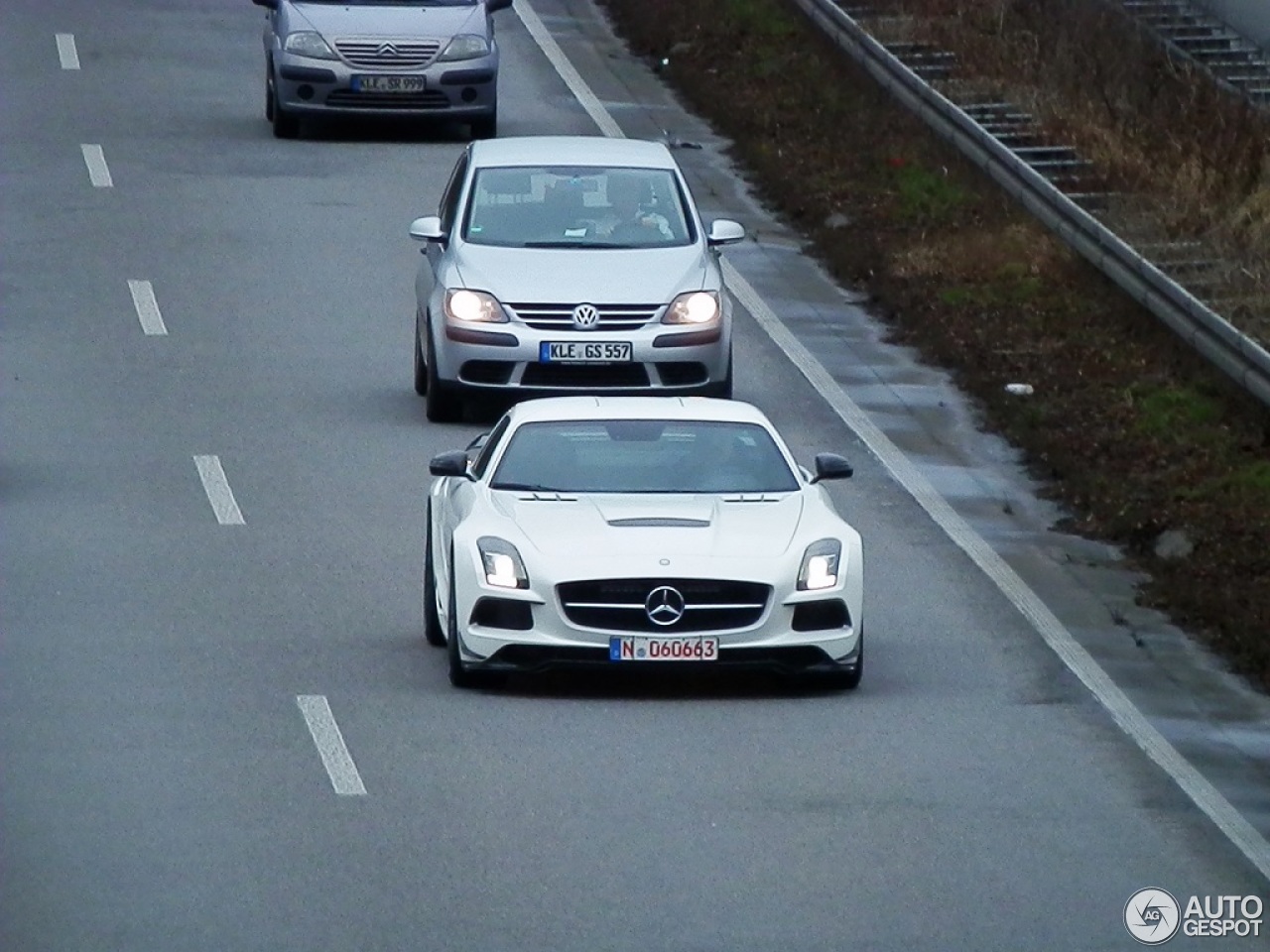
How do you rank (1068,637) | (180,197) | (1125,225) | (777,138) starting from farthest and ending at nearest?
(777,138)
(180,197)
(1125,225)
(1068,637)

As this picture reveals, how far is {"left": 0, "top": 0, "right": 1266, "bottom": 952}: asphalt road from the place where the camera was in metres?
11.1

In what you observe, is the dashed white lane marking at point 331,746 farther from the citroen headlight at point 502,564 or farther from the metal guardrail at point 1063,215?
the metal guardrail at point 1063,215

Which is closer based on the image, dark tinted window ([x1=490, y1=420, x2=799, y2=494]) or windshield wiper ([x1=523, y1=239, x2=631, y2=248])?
dark tinted window ([x1=490, y1=420, x2=799, y2=494])

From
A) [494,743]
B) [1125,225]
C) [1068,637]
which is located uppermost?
[494,743]

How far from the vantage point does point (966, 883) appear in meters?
11.4

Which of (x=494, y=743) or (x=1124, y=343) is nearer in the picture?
(x=494, y=743)

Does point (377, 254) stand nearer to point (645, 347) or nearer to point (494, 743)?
point (645, 347)

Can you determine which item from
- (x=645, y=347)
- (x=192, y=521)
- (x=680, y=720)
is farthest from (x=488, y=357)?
(x=680, y=720)

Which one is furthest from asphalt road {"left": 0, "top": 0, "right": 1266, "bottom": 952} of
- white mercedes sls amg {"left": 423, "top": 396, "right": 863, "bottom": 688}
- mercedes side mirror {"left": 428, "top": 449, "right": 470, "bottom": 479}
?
mercedes side mirror {"left": 428, "top": 449, "right": 470, "bottom": 479}

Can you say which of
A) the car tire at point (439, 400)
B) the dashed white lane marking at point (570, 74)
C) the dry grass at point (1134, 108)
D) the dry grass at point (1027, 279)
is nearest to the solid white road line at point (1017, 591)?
the dry grass at point (1027, 279)

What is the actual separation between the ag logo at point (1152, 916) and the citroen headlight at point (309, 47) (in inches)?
798

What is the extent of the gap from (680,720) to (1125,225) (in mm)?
11530

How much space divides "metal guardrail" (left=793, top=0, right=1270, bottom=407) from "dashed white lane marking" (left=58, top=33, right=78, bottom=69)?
25.4 ft

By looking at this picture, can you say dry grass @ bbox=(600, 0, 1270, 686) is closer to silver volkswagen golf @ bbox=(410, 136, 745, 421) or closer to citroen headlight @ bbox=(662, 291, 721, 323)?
citroen headlight @ bbox=(662, 291, 721, 323)
